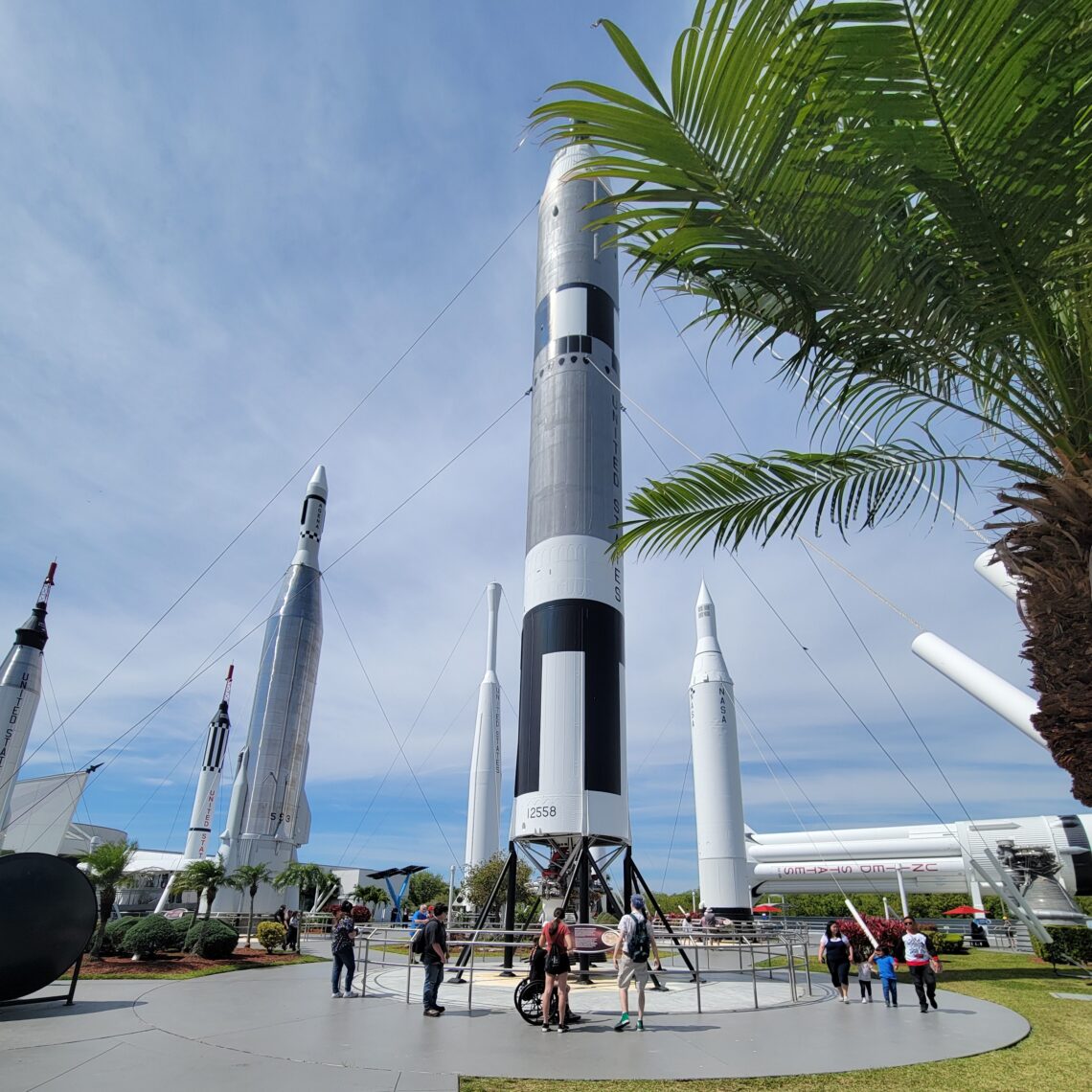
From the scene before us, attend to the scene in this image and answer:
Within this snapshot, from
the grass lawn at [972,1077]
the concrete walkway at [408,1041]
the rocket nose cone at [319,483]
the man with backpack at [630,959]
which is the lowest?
the grass lawn at [972,1077]

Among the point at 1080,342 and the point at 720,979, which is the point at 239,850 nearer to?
the point at 720,979

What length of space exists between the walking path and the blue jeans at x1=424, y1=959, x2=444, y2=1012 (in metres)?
0.23

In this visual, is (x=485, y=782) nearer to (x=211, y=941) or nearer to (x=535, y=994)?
(x=211, y=941)

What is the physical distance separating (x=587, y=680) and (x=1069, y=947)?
1368 centimetres

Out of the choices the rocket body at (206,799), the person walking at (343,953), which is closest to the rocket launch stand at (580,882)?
the person walking at (343,953)

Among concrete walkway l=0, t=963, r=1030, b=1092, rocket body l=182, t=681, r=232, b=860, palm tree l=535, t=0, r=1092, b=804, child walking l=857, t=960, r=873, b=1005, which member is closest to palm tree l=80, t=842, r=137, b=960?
concrete walkway l=0, t=963, r=1030, b=1092

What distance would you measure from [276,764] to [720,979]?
2812cm

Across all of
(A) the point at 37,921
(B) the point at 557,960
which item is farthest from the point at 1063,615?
(A) the point at 37,921

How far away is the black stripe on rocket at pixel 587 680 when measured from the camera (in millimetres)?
14148

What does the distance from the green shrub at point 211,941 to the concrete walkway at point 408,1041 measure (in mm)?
6590

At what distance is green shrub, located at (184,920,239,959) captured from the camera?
56.1ft

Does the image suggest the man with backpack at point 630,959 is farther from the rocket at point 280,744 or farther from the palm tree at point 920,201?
the rocket at point 280,744

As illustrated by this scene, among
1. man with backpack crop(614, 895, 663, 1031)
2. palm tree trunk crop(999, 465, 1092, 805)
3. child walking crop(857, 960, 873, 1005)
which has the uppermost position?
palm tree trunk crop(999, 465, 1092, 805)

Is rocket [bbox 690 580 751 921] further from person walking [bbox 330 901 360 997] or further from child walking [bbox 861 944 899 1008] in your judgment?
person walking [bbox 330 901 360 997]
